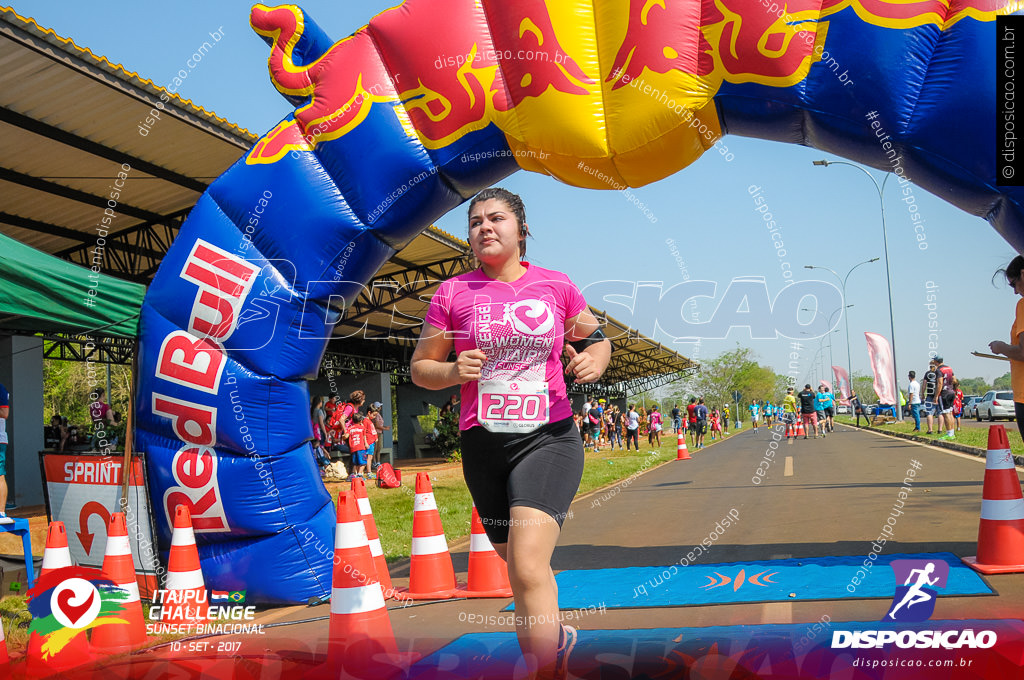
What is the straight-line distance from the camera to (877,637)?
324cm

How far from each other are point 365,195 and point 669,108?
6.93ft

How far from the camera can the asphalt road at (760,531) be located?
12.9ft

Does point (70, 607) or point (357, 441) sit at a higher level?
point (357, 441)

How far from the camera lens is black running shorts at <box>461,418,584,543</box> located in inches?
110

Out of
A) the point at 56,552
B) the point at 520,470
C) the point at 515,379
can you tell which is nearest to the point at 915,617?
the point at 520,470

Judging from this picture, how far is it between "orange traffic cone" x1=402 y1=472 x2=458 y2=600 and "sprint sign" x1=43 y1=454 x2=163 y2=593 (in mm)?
1841

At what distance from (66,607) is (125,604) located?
34 cm

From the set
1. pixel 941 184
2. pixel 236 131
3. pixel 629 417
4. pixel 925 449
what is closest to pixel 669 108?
pixel 941 184

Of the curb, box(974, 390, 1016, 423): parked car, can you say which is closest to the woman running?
the curb

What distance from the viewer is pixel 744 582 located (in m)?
4.71

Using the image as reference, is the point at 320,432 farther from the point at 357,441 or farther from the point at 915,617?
the point at 915,617

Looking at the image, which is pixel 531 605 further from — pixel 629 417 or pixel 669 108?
pixel 629 417

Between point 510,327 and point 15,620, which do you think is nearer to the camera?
point 510,327

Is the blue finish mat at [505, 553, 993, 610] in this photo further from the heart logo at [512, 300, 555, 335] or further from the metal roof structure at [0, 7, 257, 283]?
the metal roof structure at [0, 7, 257, 283]
